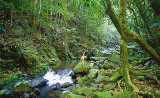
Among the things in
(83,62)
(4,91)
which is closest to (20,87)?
(4,91)

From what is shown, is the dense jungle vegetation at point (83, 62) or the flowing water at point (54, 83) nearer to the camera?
the dense jungle vegetation at point (83, 62)

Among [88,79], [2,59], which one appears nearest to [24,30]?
[2,59]

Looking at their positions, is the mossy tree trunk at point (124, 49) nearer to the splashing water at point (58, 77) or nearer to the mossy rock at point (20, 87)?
the splashing water at point (58, 77)

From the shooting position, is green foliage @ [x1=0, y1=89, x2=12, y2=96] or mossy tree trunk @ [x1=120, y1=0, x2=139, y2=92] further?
mossy tree trunk @ [x1=120, y1=0, x2=139, y2=92]

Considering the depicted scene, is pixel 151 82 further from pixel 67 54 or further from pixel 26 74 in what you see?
pixel 67 54

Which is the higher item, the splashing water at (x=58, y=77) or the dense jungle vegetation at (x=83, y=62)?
the dense jungle vegetation at (x=83, y=62)

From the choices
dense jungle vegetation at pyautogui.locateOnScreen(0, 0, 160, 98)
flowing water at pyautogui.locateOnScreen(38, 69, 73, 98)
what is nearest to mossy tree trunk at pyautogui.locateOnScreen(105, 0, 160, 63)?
dense jungle vegetation at pyautogui.locateOnScreen(0, 0, 160, 98)

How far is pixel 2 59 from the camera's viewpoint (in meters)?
3.84

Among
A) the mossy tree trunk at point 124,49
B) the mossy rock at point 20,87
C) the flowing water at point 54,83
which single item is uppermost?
the mossy tree trunk at point 124,49

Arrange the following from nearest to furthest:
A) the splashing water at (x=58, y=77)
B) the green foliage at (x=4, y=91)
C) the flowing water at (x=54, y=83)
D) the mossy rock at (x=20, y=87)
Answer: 1. the green foliage at (x=4, y=91)
2. the mossy rock at (x=20, y=87)
3. the flowing water at (x=54, y=83)
4. the splashing water at (x=58, y=77)

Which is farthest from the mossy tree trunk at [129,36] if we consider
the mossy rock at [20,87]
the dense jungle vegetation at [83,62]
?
the mossy rock at [20,87]

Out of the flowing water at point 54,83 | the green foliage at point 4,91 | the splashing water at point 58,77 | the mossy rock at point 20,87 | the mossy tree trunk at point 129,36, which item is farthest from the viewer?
the splashing water at point 58,77

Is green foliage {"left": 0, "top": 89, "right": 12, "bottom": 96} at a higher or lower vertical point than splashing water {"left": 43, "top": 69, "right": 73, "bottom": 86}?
higher

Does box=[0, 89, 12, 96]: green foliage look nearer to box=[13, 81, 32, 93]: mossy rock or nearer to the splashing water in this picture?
box=[13, 81, 32, 93]: mossy rock
